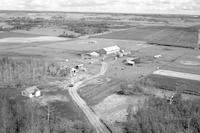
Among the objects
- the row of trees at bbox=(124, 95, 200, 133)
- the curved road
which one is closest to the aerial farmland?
the curved road

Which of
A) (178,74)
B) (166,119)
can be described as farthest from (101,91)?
(178,74)

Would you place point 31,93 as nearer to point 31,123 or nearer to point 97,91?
point 97,91

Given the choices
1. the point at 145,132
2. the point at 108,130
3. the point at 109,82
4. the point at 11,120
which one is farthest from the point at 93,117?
the point at 109,82

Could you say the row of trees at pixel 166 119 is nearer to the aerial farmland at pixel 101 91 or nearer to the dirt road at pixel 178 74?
the aerial farmland at pixel 101 91

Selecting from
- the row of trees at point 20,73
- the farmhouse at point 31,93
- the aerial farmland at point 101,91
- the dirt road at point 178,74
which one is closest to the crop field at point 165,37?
the aerial farmland at point 101,91

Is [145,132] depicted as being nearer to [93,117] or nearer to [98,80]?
[93,117]

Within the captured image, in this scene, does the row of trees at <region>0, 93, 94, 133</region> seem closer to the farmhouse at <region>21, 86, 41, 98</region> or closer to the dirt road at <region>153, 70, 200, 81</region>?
the farmhouse at <region>21, 86, 41, 98</region>

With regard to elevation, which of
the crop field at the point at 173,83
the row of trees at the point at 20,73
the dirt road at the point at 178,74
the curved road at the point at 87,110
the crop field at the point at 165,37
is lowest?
the curved road at the point at 87,110
